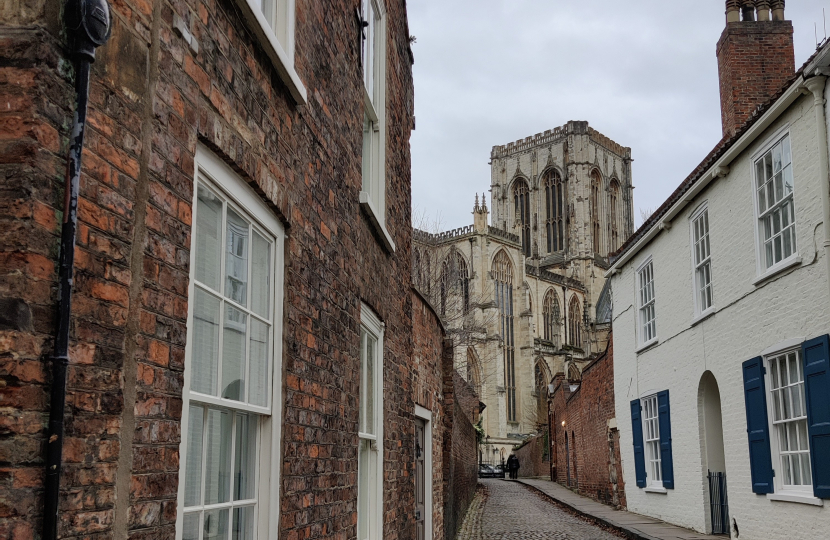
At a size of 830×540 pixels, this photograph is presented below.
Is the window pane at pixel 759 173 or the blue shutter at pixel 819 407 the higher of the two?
the window pane at pixel 759 173

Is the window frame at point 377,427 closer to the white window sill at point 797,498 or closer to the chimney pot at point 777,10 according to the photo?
the white window sill at point 797,498

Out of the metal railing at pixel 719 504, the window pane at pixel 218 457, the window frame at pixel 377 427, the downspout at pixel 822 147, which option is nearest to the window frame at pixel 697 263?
the metal railing at pixel 719 504

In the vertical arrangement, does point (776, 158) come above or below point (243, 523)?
above

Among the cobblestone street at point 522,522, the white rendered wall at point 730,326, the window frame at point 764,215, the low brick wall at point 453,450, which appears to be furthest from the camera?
the cobblestone street at point 522,522

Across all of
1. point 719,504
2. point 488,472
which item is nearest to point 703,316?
point 719,504

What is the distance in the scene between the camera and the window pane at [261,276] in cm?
357

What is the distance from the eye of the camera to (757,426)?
11.5m

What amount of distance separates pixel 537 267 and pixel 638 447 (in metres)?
58.5

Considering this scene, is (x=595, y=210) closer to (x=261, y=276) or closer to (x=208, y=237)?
(x=261, y=276)

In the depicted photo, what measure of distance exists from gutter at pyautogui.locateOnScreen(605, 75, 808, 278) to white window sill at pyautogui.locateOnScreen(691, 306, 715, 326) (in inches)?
79.5

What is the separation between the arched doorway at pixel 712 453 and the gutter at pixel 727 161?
10.0ft

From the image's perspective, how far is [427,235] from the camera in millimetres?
40438

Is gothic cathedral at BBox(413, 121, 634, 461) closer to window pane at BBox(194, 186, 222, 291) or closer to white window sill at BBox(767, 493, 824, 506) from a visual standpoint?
white window sill at BBox(767, 493, 824, 506)

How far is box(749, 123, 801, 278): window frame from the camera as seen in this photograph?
10.4 meters
